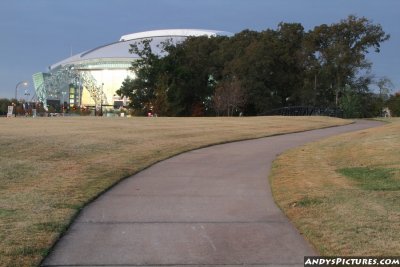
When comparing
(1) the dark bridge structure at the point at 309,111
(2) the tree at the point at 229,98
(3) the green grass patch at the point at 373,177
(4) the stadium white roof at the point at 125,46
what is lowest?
(3) the green grass patch at the point at 373,177

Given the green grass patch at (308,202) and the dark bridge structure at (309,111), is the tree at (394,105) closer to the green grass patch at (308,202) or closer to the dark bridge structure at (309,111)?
the dark bridge structure at (309,111)

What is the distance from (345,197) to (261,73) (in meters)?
59.0

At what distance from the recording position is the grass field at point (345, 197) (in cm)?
591

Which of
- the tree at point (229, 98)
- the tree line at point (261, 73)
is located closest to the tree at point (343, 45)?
the tree line at point (261, 73)

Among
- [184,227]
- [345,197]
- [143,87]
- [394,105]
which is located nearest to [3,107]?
[143,87]

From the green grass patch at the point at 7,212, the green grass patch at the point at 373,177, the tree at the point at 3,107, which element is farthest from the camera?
the tree at the point at 3,107

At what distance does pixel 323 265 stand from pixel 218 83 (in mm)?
65591

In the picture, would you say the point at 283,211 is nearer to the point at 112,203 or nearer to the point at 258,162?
the point at 112,203

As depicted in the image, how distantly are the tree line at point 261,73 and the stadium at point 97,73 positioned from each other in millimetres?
55544

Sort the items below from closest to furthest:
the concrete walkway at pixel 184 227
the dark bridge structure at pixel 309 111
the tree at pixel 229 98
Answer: the concrete walkway at pixel 184 227 < the dark bridge structure at pixel 309 111 < the tree at pixel 229 98

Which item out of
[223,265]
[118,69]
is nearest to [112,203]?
[223,265]

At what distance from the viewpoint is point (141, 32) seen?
486 feet

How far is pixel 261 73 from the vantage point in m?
66.4

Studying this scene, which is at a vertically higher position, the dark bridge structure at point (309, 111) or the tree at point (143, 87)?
the tree at point (143, 87)
